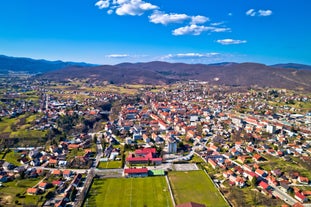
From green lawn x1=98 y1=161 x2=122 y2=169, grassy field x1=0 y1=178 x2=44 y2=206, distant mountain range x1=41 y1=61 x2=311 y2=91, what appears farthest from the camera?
distant mountain range x1=41 y1=61 x2=311 y2=91

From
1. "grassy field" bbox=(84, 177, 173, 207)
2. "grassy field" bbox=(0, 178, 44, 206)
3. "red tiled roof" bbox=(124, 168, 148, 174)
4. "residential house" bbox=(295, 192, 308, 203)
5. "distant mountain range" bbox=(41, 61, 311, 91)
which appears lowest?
"grassy field" bbox=(0, 178, 44, 206)

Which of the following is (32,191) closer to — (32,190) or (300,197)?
(32,190)

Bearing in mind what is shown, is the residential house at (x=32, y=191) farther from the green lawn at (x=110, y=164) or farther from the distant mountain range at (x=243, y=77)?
the distant mountain range at (x=243, y=77)

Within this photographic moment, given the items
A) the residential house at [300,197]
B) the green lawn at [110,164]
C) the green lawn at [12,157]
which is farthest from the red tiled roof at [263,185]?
the green lawn at [12,157]

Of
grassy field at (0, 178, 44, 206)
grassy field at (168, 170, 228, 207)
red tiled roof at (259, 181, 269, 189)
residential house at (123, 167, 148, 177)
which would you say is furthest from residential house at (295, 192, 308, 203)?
grassy field at (0, 178, 44, 206)

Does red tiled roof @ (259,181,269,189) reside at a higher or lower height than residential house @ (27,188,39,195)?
higher

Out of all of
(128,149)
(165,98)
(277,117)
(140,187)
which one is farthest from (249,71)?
(140,187)

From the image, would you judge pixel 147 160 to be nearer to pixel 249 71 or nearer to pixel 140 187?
pixel 140 187

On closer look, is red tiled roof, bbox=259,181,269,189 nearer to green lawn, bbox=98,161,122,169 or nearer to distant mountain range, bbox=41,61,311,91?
green lawn, bbox=98,161,122,169
